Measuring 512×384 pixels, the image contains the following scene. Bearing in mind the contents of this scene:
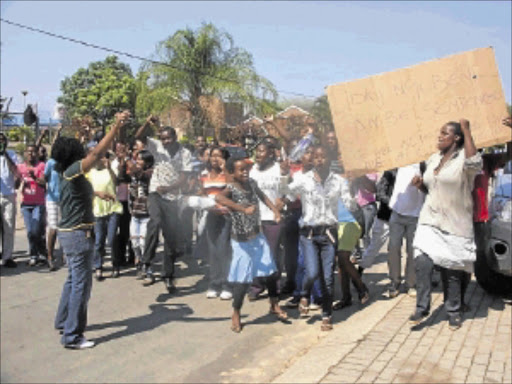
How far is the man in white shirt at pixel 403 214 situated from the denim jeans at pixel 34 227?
5.24 meters

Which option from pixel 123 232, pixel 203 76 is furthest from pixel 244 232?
pixel 203 76

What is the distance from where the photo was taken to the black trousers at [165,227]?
21.6 ft

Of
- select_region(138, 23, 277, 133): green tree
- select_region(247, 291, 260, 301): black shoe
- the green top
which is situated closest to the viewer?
the green top

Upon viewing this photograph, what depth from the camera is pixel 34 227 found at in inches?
330

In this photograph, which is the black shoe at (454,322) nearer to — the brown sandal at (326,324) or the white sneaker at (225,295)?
the brown sandal at (326,324)

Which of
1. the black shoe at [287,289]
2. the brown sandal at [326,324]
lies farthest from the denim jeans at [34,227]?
the brown sandal at [326,324]

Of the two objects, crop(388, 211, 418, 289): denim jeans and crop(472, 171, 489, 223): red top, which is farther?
crop(388, 211, 418, 289): denim jeans

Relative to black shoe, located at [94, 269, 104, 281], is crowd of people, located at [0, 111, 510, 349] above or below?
above

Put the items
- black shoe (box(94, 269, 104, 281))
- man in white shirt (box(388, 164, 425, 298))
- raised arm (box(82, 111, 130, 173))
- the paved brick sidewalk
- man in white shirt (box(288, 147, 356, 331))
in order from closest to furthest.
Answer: raised arm (box(82, 111, 130, 173)), the paved brick sidewalk, man in white shirt (box(288, 147, 356, 331)), man in white shirt (box(388, 164, 425, 298)), black shoe (box(94, 269, 104, 281))

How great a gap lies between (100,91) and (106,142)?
140ft

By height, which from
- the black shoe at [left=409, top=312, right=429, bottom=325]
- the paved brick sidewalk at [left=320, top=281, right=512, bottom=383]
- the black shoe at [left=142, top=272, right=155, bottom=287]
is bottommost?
the paved brick sidewalk at [left=320, top=281, right=512, bottom=383]

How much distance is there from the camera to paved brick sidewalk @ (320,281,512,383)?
4102mm

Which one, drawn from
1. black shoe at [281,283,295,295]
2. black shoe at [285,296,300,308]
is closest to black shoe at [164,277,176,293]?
black shoe at [281,283,295,295]

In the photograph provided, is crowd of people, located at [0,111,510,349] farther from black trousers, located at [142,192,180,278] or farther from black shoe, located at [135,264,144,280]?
black shoe, located at [135,264,144,280]
